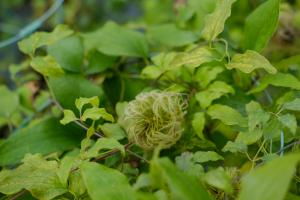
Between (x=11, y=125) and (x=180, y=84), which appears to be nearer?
(x=180, y=84)

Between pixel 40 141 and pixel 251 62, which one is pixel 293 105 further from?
pixel 40 141

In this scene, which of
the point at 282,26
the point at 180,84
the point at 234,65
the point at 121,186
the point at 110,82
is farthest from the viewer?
the point at 282,26

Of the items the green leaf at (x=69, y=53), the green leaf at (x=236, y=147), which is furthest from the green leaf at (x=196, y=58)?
the green leaf at (x=69, y=53)

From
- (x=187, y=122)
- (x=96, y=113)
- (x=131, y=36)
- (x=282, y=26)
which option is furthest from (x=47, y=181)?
(x=282, y=26)

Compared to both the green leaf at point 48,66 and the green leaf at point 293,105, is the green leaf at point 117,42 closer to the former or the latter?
the green leaf at point 48,66

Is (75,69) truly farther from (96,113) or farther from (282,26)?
(282,26)
